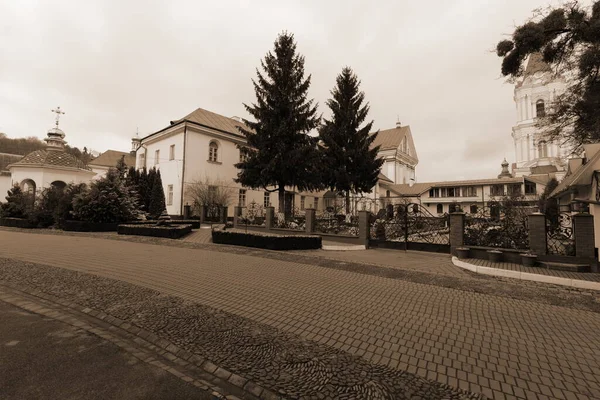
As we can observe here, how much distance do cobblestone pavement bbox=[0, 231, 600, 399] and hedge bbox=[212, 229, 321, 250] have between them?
267 cm

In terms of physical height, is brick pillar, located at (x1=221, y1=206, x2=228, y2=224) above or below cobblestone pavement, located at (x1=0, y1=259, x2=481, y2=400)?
above

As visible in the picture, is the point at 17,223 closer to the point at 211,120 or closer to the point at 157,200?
the point at 157,200

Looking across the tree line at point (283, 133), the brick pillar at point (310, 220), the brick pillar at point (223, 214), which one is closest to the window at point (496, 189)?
the tree line at point (283, 133)

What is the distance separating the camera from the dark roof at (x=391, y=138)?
5353 centimetres

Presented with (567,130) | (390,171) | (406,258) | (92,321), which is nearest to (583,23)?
(567,130)

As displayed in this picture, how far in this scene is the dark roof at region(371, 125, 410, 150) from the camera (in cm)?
5353

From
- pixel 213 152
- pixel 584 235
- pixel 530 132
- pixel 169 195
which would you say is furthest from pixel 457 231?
pixel 530 132

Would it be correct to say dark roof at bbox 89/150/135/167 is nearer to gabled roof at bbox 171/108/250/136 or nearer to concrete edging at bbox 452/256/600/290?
gabled roof at bbox 171/108/250/136

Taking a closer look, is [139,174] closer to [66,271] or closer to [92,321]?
[66,271]

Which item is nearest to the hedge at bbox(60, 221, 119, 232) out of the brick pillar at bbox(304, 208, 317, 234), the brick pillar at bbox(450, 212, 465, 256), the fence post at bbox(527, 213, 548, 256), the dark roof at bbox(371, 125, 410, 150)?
the brick pillar at bbox(304, 208, 317, 234)

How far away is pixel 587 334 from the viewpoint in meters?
4.12

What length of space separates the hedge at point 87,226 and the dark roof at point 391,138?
46.4m

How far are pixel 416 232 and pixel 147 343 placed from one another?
12.6 meters

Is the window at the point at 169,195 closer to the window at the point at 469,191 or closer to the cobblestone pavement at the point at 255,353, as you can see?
the cobblestone pavement at the point at 255,353
